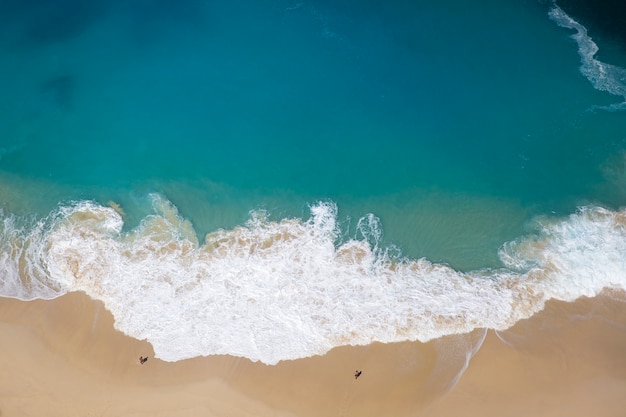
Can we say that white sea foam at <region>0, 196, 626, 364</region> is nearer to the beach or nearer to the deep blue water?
the beach

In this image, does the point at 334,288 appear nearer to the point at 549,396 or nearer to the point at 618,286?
the point at 549,396

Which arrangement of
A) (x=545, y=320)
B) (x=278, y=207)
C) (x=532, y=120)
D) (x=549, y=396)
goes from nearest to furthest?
(x=549, y=396), (x=545, y=320), (x=278, y=207), (x=532, y=120)

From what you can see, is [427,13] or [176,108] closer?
[176,108]

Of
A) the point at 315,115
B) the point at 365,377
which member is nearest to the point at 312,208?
the point at 315,115

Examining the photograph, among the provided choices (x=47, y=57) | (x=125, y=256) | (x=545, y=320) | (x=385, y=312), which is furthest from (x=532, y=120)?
(x=47, y=57)

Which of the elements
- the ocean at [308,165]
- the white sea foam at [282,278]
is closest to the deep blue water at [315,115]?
the ocean at [308,165]

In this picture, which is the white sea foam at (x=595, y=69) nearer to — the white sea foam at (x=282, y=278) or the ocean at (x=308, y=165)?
the ocean at (x=308, y=165)

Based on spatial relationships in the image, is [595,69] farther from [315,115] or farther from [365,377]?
[365,377]
